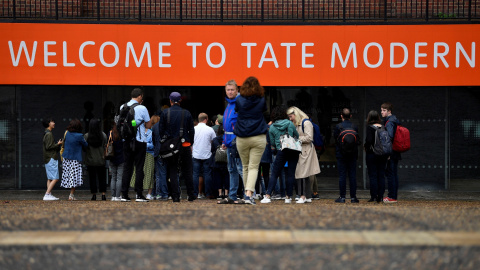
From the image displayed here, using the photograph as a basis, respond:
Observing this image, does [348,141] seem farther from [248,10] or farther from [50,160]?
[50,160]

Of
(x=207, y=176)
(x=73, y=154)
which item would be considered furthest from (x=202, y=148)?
(x=73, y=154)

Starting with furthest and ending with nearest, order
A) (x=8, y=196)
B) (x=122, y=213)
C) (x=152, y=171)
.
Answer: (x=8, y=196)
(x=152, y=171)
(x=122, y=213)

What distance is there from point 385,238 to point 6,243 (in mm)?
3070

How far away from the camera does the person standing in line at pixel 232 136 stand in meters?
11.0

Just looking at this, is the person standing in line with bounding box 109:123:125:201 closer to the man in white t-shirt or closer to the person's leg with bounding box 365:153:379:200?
the man in white t-shirt

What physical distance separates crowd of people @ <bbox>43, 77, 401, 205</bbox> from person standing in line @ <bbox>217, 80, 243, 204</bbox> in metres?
0.01

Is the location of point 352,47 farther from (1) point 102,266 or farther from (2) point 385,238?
(1) point 102,266

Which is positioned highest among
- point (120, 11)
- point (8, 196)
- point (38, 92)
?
point (120, 11)

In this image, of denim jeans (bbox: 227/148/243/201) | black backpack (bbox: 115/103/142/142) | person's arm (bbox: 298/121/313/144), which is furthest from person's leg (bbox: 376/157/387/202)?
black backpack (bbox: 115/103/142/142)

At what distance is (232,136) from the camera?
11.1 metres

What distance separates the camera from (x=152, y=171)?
14.7m

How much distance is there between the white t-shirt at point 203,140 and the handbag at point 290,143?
112 inches

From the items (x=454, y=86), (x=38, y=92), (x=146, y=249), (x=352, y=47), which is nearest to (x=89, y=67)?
(x=38, y=92)

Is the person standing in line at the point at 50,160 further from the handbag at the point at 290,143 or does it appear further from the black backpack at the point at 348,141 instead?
the black backpack at the point at 348,141
